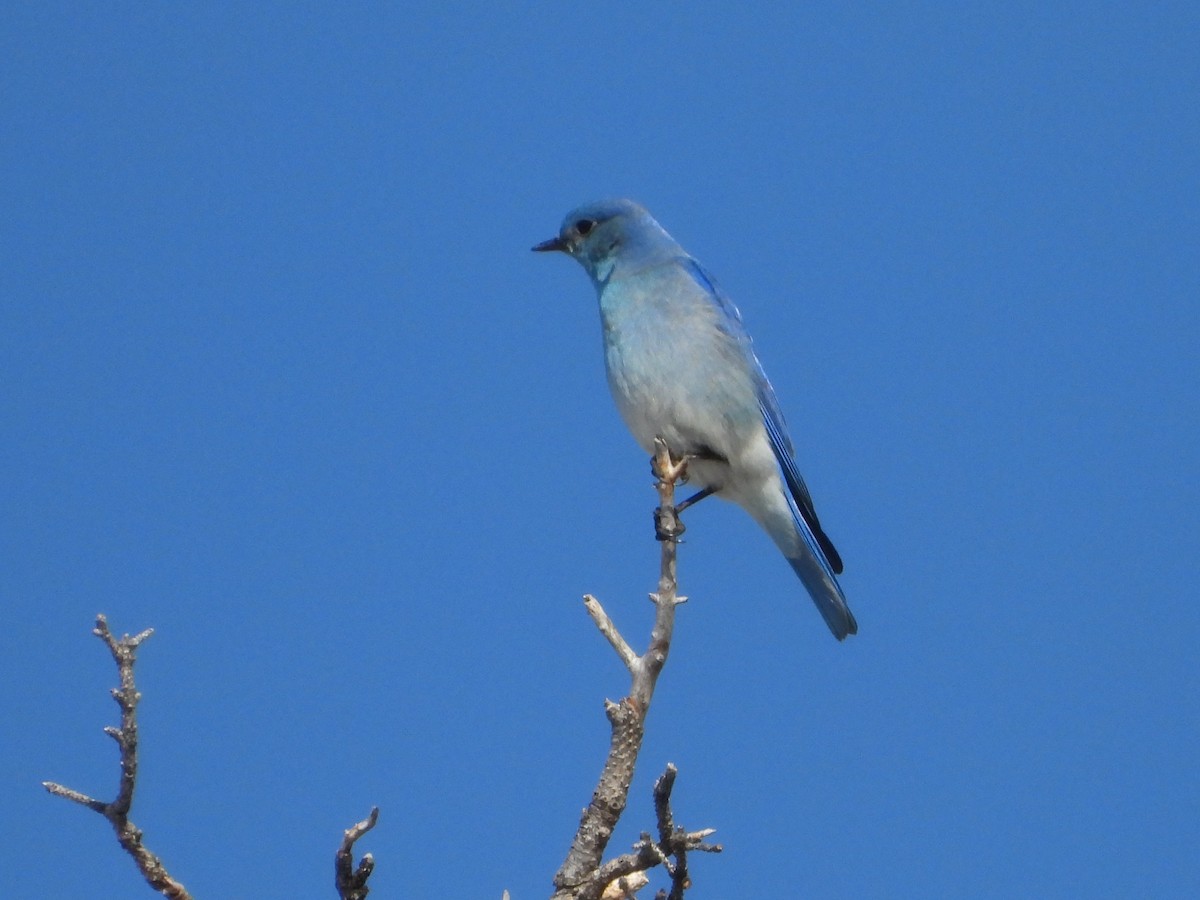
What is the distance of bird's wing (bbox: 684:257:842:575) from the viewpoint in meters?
6.65

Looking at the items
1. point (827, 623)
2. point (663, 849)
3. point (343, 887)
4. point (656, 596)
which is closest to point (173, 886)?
point (343, 887)

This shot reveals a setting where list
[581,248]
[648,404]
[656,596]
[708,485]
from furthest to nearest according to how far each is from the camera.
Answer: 1. [581,248]
2. [708,485]
3. [648,404]
4. [656,596]

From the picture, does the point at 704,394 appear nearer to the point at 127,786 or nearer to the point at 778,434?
the point at 778,434

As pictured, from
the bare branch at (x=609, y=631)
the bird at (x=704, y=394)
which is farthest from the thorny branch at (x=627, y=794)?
the bird at (x=704, y=394)

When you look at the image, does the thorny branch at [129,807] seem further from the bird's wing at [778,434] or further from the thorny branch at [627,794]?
the bird's wing at [778,434]

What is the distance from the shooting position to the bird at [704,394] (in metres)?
6.34

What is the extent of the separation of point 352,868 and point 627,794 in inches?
35.4

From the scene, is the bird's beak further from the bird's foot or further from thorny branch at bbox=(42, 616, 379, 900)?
thorny branch at bbox=(42, 616, 379, 900)

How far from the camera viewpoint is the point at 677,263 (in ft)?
22.6

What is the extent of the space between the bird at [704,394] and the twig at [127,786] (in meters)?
3.26

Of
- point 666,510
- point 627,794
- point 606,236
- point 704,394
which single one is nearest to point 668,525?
point 666,510

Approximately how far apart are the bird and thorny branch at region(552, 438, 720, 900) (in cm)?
180

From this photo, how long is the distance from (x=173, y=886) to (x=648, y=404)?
3.40 metres

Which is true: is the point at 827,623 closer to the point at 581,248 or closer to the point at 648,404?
the point at 648,404
